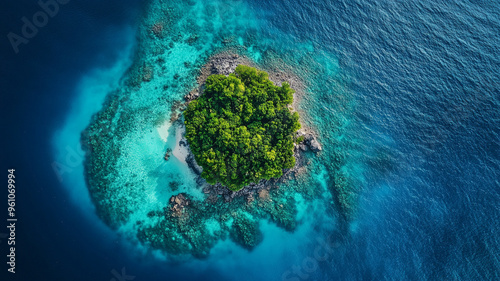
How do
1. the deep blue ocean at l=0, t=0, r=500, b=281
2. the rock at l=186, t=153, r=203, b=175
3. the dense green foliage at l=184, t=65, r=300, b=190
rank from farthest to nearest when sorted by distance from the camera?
the rock at l=186, t=153, r=203, b=175 < the dense green foliage at l=184, t=65, r=300, b=190 < the deep blue ocean at l=0, t=0, r=500, b=281

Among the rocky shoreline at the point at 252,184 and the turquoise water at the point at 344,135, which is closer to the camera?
the turquoise water at the point at 344,135

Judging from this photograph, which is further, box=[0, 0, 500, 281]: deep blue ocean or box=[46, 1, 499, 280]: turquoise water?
box=[46, 1, 499, 280]: turquoise water

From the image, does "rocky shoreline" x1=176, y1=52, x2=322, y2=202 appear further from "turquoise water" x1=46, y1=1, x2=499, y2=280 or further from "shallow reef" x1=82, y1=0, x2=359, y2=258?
"turquoise water" x1=46, y1=1, x2=499, y2=280

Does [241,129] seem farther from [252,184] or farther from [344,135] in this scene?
[344,135]

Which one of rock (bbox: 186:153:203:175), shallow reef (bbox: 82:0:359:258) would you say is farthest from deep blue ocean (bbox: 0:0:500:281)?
rock (bbox: 186:153:203:175)

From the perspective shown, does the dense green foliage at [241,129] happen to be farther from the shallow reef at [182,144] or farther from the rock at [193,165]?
the shallow reef at [182,144]

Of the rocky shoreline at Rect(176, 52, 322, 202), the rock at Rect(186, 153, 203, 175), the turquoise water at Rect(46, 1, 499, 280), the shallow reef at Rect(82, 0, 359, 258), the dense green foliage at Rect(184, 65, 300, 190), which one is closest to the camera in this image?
the dense green foliage at Rect(184, 65, 300, 190)

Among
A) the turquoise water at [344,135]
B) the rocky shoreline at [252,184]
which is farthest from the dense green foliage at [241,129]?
the turquoise water at [344,135]
